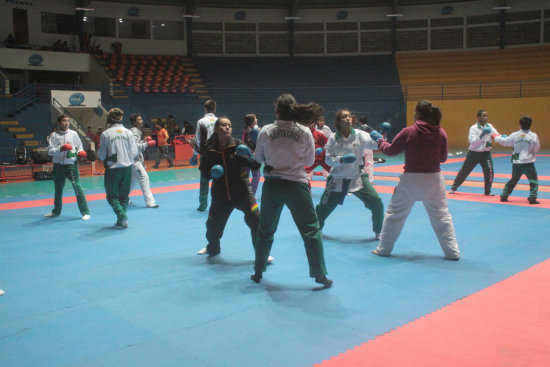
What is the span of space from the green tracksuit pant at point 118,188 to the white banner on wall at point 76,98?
13947 millimetres

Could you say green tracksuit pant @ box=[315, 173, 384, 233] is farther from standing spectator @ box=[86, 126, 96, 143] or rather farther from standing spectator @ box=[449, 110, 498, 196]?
standing spectator @ box=[86, 126, 96, 143]

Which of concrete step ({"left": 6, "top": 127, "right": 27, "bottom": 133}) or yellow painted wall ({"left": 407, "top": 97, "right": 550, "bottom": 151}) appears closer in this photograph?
concrete step ({"left": 6, "top": 127, "right": 27, "bottom": 133})

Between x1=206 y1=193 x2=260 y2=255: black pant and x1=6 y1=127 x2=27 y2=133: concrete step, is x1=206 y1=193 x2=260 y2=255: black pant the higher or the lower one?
the lower one

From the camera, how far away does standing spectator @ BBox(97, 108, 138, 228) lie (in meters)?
7.78

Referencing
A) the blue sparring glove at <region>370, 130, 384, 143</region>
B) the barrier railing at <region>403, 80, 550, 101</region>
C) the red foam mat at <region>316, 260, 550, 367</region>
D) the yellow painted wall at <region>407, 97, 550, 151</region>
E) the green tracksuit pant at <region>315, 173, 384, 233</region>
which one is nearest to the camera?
the red foam mat at <region>316, 260, 550, 367</region>

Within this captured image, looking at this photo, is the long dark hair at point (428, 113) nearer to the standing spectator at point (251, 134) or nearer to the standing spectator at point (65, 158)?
the standing spectator at point (251, 134)

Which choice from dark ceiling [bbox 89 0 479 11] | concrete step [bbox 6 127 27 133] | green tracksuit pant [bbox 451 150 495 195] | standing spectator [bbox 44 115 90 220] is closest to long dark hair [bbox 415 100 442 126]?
green tracksuit pant [bbox 451 150 495 195]

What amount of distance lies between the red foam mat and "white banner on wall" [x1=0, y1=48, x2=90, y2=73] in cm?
2363

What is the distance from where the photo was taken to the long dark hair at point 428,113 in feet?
18.5

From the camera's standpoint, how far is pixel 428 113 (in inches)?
222

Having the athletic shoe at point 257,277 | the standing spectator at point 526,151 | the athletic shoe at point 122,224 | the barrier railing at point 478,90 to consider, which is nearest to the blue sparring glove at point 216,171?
the athletic shoe at point 257,277

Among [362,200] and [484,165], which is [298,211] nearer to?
[362,200]

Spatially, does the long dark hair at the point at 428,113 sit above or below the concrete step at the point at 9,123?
below

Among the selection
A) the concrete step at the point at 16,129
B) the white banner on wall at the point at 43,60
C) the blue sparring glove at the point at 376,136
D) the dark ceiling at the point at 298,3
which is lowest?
the blue sparring glove at the point at 376,136
